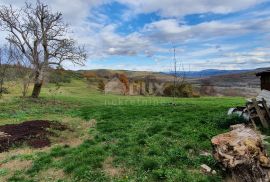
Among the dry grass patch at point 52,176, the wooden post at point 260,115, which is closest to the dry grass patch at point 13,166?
the dry grass patch at point 52,176

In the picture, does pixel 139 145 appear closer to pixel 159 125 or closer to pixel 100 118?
pixel 159 125

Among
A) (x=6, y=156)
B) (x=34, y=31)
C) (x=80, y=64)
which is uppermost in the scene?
(x=34, y=31)

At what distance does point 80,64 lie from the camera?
45.2 m

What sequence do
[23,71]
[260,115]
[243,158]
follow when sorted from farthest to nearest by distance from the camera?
[23,71], [260,115], [243,158]

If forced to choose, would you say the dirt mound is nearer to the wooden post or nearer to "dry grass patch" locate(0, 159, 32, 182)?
"dry grass patch" locate(0, 159, 32, 182)

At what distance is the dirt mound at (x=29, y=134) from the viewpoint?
18.3 m

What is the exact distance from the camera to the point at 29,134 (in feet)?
65.4

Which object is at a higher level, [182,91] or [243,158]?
[243,158]

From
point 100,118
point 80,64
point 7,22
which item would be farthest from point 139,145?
point 7,22

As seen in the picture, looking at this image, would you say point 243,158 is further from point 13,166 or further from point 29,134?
point 29,134

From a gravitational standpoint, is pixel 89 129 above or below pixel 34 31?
below

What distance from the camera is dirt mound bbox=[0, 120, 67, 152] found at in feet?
60.0

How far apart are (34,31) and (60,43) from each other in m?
3.47

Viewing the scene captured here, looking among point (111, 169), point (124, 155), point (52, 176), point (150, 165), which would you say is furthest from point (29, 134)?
point (150, 165)
